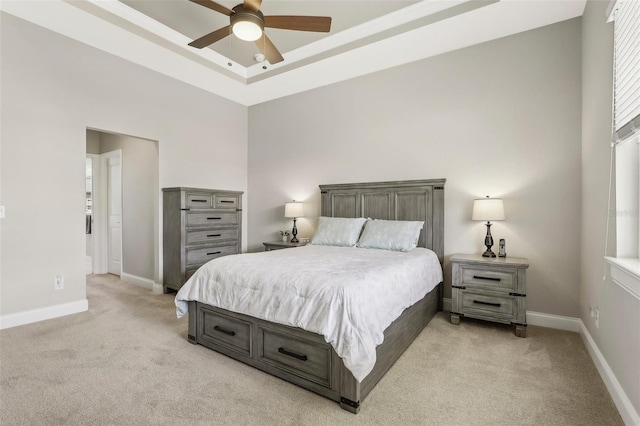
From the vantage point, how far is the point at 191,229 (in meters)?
4.24

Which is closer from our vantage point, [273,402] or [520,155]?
[273,402]

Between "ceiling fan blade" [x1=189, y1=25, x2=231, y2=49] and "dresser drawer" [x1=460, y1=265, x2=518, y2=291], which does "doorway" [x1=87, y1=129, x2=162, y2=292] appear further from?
"dresser drawer" [x1=460, y1=265, x2=518, y2=291]

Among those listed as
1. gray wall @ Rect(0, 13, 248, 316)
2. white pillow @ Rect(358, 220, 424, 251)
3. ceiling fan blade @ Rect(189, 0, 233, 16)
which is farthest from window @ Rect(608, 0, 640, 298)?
gray wall @ Rect(0, 13, 248, 316)

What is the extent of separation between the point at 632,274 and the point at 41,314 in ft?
16.0

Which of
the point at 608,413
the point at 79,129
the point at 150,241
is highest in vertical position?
the point at 79,129

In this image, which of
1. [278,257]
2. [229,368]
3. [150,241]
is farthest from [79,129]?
[229,368]

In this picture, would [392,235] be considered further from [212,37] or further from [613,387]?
[212,37]

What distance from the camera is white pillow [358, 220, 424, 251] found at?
3395 mm

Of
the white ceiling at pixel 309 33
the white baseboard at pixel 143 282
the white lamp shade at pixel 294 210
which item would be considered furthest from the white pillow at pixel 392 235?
the white baseboard at pixel 143 282

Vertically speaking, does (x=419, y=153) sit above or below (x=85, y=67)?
below

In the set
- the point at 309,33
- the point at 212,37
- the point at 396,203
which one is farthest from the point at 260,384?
the point at 309,33

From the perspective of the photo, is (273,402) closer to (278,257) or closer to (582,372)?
(278,257)

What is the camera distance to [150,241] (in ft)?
15.4

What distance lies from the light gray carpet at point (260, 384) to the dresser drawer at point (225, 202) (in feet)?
6.95
